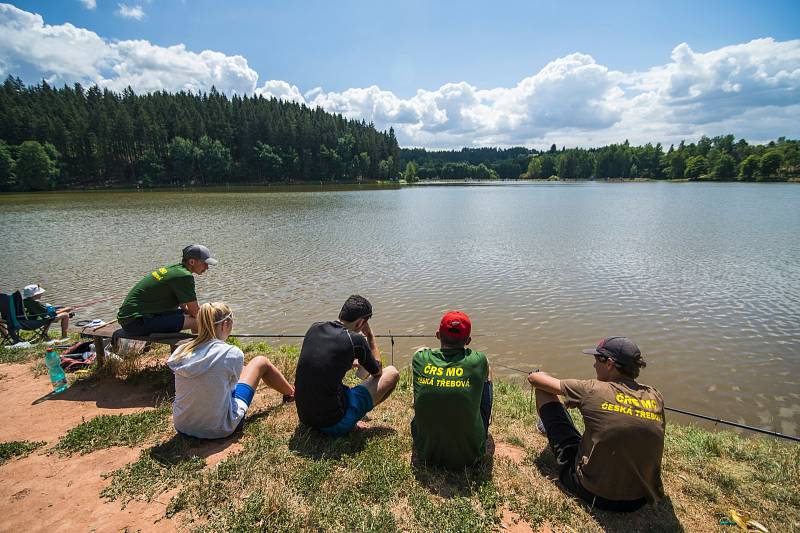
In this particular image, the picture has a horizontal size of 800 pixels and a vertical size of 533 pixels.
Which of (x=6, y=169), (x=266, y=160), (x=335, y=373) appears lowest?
(x=335, y=373)

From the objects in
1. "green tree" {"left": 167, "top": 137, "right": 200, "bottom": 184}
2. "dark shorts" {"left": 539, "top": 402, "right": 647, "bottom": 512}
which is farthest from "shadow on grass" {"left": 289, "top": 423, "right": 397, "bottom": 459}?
"green tree" {"left": 167, "top": 137, "right": 200, "bottom": 184}

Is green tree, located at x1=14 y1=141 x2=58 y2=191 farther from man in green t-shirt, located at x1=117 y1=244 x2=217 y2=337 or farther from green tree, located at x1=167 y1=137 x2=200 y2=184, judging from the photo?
man in green t-shirt, located at x1=117 y1=244 x2=217 y2=337

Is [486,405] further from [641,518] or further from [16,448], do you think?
[16,448]

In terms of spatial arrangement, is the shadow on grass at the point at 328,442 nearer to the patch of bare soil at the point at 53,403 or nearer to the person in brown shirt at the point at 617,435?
A: the person in brown shirt at the point at 617,435

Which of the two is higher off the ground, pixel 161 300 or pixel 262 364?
pixel 161 300

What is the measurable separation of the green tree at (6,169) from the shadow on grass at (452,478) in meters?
106

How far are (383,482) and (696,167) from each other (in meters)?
178

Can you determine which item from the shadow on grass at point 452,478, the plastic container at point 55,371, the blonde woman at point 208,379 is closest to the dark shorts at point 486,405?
the shadow on grass at point 452,478

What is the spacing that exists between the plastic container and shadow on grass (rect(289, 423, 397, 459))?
14.7 feet

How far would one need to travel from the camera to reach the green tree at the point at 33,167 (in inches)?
3029

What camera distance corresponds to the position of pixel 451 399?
3.97 m

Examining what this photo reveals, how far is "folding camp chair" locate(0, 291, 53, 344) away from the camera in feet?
29.3

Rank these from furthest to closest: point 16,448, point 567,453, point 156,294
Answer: point 156,294 → point 16,448 → point 567,453

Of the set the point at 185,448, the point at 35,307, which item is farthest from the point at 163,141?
the point at 185,448
